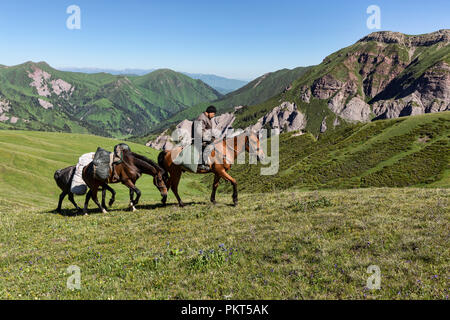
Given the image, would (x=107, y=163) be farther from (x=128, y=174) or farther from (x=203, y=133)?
(x=203, y=133)

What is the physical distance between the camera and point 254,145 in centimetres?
1596

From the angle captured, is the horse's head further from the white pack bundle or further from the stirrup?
the white pack bundle

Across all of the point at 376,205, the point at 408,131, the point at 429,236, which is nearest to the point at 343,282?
the point at 429,236

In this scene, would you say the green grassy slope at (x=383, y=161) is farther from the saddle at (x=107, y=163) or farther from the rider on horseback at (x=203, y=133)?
the saddle at (x=107, y=163)

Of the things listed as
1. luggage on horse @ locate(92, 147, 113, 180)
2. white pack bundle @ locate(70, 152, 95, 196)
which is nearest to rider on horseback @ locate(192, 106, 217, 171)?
luggage on horse @ locate(92, 147, 113, 180)

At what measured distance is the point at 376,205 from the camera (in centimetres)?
1164

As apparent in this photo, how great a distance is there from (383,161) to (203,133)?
2395 inches

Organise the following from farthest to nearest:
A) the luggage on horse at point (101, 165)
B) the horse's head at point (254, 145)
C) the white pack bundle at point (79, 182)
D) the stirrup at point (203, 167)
Answer: the white pack bundle at point (79, 182) < the luggage on horse at point (101, 165) < the stirrup at point (203, 167) < the horse's head at point (254, 145)

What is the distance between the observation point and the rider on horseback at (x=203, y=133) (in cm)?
1552

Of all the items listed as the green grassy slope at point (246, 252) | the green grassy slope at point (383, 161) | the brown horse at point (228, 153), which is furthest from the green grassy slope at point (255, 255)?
the green grassy slope at point (383, 161)

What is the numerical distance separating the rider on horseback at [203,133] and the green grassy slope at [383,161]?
142 ft

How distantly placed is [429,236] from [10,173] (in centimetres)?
6542
